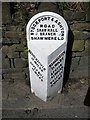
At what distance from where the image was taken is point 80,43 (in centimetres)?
504

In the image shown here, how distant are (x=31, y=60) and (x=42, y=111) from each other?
87 cm

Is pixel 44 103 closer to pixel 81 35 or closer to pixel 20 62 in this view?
Answer: pixel 20 62

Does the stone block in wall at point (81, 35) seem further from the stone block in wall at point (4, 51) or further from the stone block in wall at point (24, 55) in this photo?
the stone block in wall at point (4, 51)

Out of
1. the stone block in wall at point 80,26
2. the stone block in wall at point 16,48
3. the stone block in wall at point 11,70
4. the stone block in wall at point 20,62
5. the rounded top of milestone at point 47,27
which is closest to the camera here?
the rounded top of milestone at point 47,27

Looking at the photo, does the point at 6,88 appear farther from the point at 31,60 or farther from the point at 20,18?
the point at 20,18

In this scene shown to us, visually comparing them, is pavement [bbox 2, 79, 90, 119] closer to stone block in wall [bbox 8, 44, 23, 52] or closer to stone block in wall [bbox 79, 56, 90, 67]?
stone block in wall [bbox 79, 56, 90, 67]

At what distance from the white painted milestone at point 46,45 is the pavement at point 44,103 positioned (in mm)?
325

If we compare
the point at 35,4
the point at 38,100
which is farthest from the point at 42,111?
the point at 35,4

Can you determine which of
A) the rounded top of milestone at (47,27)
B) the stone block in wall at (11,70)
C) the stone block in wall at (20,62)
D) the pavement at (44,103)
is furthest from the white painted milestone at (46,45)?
the stone block in wall at (11,70)

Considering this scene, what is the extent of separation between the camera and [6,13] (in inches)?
187

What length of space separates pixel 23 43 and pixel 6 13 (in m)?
0.59

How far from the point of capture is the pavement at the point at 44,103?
472cm

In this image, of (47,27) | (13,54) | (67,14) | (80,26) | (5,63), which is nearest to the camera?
(47,27)

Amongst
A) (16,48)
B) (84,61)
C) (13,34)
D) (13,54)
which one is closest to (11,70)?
(13,54)
